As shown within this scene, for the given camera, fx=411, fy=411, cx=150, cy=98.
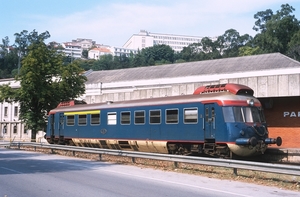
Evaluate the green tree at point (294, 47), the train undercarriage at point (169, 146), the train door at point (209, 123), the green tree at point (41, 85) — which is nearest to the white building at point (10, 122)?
the green tree at point (41, 85)

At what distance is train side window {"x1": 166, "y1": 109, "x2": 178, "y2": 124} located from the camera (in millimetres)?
19797

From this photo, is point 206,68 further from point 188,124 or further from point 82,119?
point 188,124

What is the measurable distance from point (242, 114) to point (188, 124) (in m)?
2.61

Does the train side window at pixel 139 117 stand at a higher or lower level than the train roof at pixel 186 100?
lower

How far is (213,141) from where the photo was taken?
1803 centimetres

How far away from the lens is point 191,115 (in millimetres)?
19000

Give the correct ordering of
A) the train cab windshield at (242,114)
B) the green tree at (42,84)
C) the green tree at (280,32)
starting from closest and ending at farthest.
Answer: the train cab windshield at (242,114) → the green tree at (42,84) → the green tree at (280,32)

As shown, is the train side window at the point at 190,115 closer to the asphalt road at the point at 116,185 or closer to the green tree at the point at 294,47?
the asphalt road at the point at 116,185

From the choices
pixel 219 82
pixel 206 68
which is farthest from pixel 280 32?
pixel 219 82

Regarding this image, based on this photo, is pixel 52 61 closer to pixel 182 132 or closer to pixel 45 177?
pixel 182 132

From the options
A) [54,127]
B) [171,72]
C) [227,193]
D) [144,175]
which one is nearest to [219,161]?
[144,175]

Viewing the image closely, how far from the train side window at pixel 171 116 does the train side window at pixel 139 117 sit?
193 cm

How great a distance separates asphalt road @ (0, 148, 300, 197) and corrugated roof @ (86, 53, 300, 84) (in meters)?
39.5

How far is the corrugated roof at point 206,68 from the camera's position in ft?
175
